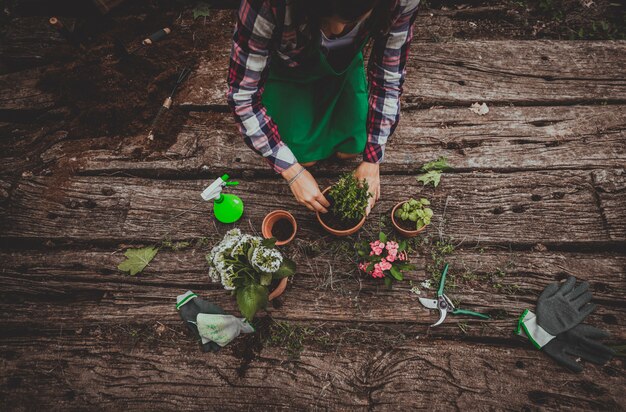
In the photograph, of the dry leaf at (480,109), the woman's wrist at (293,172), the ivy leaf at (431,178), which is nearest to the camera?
the woman's wrist at (293,172)

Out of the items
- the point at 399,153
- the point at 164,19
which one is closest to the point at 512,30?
the point at 399,153

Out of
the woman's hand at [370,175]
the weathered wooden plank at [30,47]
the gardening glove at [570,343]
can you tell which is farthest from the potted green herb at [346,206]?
the weathered wooden plank at [30,47]

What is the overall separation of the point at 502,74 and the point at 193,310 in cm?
307

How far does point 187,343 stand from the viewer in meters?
2.05

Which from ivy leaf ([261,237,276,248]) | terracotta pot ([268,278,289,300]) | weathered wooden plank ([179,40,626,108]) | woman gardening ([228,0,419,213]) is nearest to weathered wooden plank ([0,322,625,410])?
terracotta pot ([268,278,289,300])

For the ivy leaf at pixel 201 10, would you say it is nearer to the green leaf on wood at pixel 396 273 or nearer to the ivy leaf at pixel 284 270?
the ivy leaf at pixel 284 270

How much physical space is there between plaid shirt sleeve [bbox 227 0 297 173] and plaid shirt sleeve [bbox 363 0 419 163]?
21.7 inches

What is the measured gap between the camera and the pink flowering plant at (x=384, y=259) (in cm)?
191

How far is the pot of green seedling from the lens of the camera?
2.00 meters

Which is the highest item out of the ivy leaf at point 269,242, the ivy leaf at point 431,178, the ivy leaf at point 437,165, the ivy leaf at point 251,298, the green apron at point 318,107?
the green apron at point 318,107

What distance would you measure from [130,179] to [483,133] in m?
2.80

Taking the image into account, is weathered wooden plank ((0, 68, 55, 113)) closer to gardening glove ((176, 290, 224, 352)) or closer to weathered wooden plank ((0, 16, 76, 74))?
weathered wooden plank ((0, 16, 76, 74))

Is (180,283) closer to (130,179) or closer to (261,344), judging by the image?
(261,344)

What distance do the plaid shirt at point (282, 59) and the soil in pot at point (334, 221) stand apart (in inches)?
15.3
